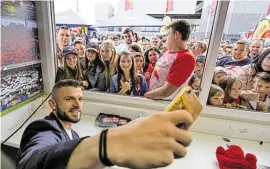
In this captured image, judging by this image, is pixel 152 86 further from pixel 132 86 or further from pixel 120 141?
pixel 120 141

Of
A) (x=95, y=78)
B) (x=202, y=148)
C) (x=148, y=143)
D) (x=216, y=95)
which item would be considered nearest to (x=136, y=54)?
(x=95, y=78)

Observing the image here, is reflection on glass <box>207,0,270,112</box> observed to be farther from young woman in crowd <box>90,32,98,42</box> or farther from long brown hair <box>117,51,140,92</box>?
young woman in crowd <box>90,32,98,42</box>

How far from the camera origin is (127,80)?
130 centimetres

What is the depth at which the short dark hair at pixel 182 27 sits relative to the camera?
1076 millimetres

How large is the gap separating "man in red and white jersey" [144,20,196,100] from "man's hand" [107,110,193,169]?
887 mm

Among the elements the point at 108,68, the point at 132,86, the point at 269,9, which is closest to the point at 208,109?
the point at 132,86

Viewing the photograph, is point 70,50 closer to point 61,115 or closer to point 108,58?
point 108,58

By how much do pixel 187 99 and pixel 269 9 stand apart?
1.03 m

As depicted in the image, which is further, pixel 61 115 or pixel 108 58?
pixel 108 58

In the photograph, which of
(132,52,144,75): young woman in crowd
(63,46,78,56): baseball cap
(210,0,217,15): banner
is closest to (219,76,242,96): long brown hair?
(210,0,217,15): banner

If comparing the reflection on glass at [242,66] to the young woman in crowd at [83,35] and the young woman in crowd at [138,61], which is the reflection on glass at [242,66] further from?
the young woman in crowd at [83,35]

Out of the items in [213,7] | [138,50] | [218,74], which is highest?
[213,7]

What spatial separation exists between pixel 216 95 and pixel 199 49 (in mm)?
342

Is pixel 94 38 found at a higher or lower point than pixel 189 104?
higher
